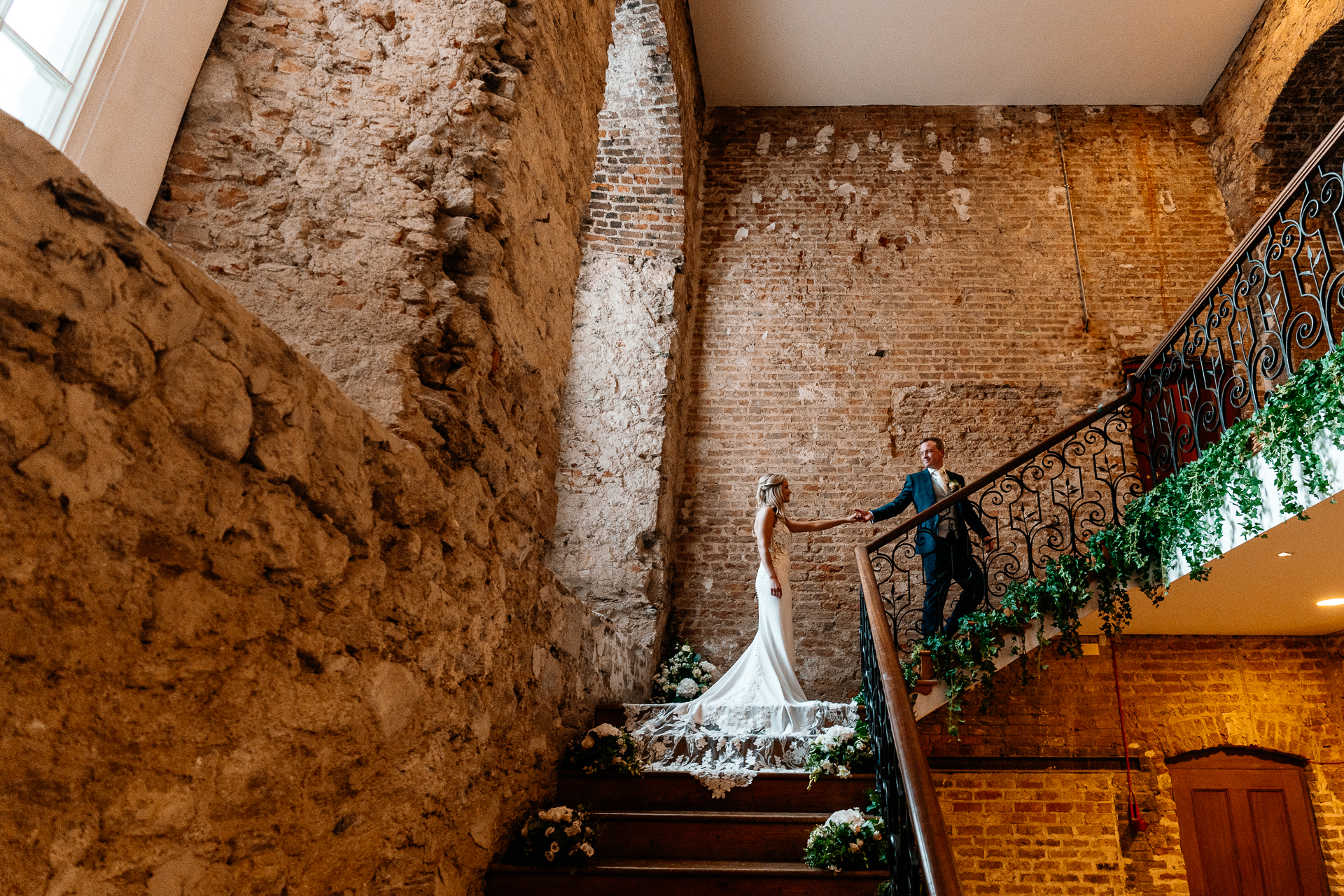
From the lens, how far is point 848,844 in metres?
2.94

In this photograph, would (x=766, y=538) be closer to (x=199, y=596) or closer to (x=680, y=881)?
(x=680, y=881)

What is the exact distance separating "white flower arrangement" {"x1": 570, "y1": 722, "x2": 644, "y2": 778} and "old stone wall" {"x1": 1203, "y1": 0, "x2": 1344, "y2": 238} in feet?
24.3

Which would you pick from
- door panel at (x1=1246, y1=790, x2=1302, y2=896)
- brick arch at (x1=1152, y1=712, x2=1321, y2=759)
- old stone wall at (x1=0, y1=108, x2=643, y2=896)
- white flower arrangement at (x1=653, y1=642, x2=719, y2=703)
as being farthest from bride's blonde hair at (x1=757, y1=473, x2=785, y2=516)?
door panel at (x1=1246, y1=790, x2=1302, y2=896)

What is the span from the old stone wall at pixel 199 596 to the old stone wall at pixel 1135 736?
171 inches

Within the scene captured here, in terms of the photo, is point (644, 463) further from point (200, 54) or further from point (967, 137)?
point (967, 137)

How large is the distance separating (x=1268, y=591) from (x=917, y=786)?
400cm

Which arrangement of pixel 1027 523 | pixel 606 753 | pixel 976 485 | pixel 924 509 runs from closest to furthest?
pixel 606 753 < pixel 976 485 < pixel 924 509 < pixel 1027 523

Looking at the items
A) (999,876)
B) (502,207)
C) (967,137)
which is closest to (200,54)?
(502,207)

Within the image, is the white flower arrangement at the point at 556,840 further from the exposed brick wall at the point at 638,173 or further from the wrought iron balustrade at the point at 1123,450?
the exposed brick wall at the point at 638,173

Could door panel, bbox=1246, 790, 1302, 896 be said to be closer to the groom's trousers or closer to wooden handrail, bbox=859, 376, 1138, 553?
the groom's trousers

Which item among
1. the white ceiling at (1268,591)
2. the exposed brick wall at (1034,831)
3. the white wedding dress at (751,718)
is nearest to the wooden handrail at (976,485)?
the white wedding dress at (751,718)

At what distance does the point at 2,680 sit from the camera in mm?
1257

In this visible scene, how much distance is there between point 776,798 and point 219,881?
7.96 ft

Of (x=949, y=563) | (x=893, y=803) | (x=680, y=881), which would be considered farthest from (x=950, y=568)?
(x=680, y=881)
